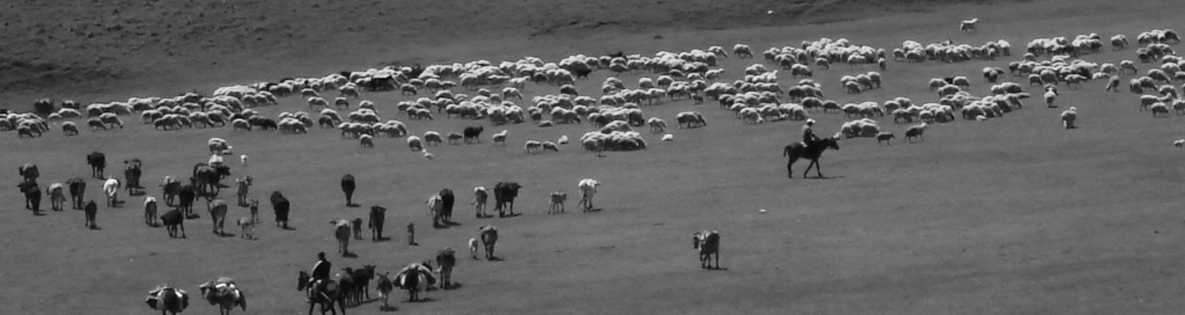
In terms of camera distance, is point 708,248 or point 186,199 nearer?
point 708,248

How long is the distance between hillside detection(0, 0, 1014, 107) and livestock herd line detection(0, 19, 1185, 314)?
6458mm

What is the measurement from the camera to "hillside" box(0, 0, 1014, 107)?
88062 mm

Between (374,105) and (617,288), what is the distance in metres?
35.1

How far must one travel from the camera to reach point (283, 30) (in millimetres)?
95625

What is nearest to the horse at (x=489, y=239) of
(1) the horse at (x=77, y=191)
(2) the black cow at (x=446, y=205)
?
(2) the black cow at (x=446, y=205)

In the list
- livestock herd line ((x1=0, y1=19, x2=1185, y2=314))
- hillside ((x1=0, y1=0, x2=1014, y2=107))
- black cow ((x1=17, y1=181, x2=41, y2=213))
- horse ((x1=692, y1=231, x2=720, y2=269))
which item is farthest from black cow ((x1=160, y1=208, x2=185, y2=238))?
hillside ((x1=0, y1=0, x2=1014, y2=107))

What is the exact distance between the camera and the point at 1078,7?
98312 millimetres

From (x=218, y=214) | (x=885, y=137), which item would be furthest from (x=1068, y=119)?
(x=218, y=214)

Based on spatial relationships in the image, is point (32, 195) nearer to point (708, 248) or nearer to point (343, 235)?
point (343, 235)

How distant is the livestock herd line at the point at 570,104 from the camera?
5156cm

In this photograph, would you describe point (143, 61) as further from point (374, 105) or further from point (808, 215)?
point (808, 215)

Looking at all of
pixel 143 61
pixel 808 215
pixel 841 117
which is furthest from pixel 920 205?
pixel 143 61

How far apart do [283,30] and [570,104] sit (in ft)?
94.1

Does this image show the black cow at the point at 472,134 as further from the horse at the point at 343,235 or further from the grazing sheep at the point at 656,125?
the horse at the point at 343,235
